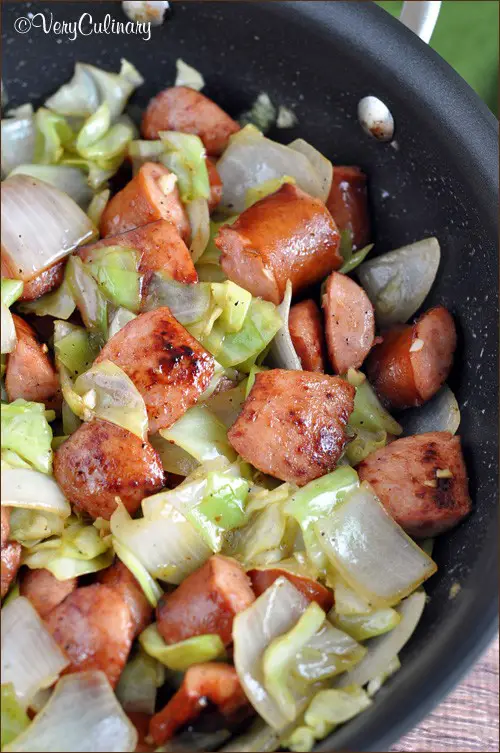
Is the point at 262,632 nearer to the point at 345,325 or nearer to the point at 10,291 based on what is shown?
the point at 345,325

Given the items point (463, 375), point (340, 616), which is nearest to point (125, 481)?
point (340, 616)

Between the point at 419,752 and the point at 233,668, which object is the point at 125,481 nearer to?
the point at 233,668

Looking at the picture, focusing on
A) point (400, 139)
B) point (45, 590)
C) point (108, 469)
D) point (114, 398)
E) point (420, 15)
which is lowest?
point (45, 590)

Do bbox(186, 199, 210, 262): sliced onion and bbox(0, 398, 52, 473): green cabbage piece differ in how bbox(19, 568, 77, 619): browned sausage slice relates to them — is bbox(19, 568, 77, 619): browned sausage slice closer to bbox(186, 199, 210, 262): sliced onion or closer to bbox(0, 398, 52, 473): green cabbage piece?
bbox(0, 398, 52, 473): green cabbage piece

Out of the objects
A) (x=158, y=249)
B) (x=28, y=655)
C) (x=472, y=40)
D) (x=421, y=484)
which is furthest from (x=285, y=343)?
(x=472, y=40)

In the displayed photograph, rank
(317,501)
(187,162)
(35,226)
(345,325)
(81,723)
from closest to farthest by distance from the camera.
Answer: (81,723)
(317,501)
(35,226)
(345,325)
(187,162)

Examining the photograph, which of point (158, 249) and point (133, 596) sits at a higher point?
point (158, 249)

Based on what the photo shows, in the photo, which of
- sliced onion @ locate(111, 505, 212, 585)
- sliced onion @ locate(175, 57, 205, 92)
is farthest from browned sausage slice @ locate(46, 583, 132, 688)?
sliced onion @ locate(175, 57, 205, 92)
